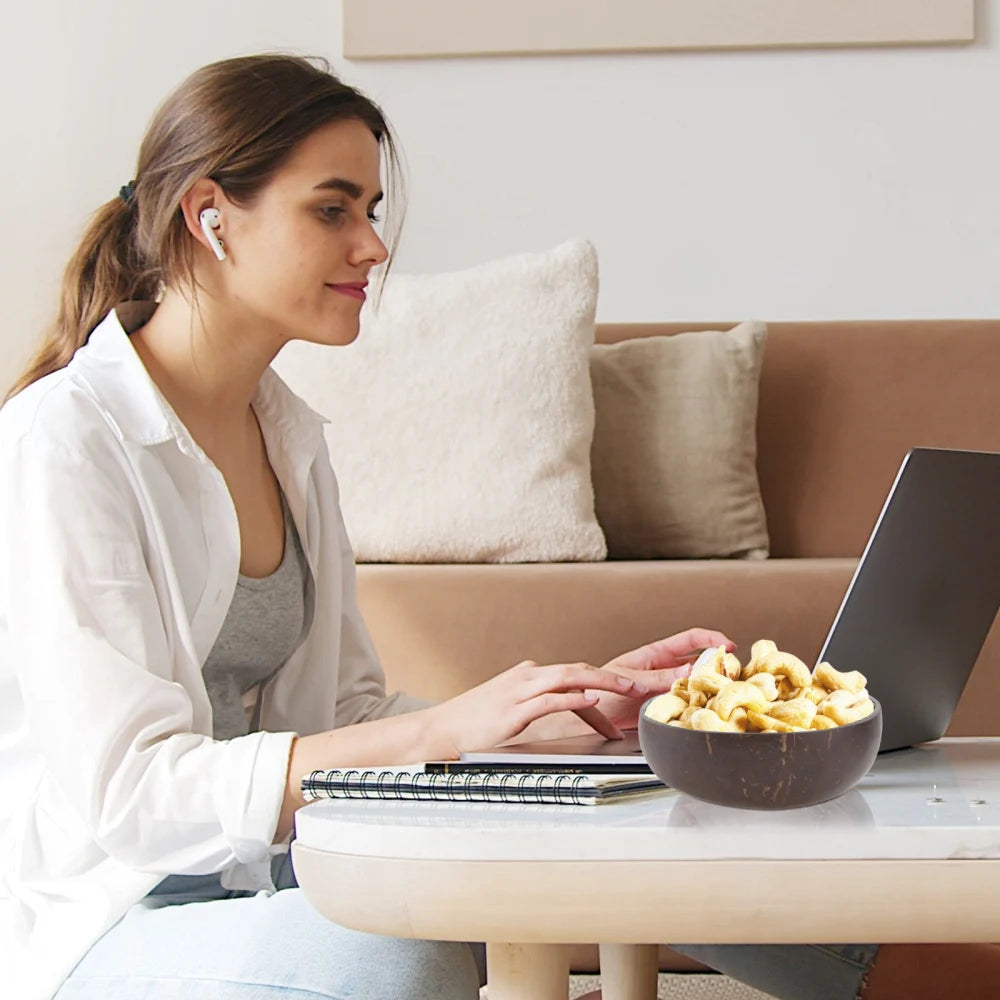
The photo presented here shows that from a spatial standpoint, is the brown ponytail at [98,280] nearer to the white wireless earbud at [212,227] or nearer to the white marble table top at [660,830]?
the white wireless earbud at [212,227]

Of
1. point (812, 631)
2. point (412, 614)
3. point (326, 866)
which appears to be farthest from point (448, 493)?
point (326, 866)

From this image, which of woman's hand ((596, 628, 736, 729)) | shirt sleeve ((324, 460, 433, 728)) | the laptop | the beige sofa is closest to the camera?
the laptop

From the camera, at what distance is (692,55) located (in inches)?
113

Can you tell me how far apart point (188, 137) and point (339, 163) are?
152 mm

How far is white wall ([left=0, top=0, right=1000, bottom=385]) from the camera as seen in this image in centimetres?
286

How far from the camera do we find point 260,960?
88cm

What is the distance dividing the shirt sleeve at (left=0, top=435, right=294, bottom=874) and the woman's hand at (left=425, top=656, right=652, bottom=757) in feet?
0.43

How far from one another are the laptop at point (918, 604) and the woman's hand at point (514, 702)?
0.02m

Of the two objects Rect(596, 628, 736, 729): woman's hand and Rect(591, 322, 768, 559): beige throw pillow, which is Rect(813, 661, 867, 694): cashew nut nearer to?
Rect(596, 628, 736, 729): woman's hand

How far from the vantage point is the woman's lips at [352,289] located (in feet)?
4.60

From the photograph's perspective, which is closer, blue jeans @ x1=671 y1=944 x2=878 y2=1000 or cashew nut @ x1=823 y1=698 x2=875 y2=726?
cashew nut @ x1=823 y1=698 x2=875 y2=726

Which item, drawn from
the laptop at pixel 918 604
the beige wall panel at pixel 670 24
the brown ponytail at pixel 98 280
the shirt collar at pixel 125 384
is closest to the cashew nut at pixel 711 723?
the laptop at pixel 918 604

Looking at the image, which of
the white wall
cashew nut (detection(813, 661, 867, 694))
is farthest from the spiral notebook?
the white wall

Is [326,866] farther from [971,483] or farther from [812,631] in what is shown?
[812,631]
